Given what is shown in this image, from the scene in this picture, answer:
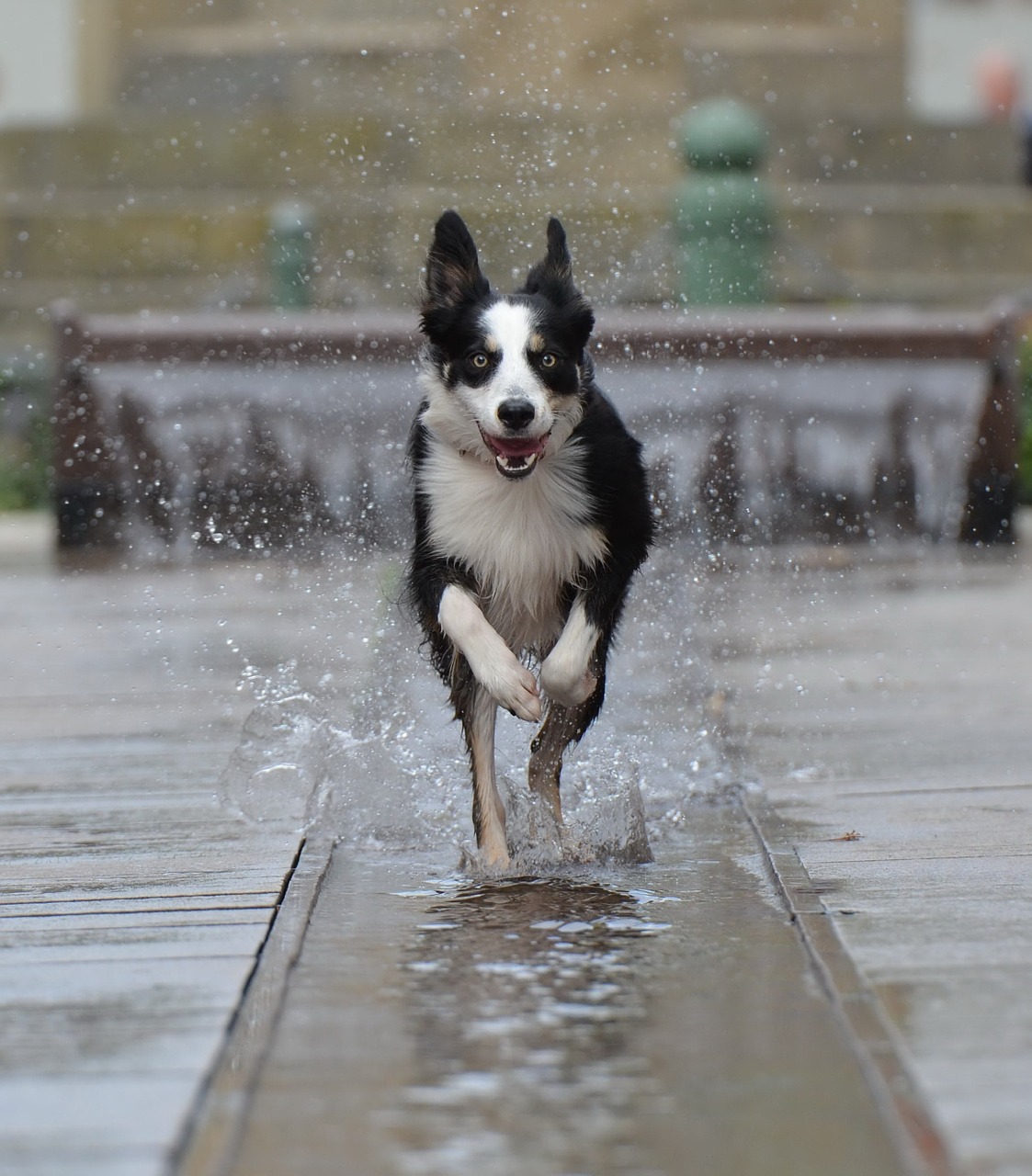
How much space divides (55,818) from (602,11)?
2066cm

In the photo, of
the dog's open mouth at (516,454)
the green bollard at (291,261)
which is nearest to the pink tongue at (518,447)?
the dog's open mouth at (516,454)

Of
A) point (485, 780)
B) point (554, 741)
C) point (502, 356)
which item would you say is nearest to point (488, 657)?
point (485, 780)

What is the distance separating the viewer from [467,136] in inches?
960

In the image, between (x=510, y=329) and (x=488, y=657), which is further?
(x=510, y=329)

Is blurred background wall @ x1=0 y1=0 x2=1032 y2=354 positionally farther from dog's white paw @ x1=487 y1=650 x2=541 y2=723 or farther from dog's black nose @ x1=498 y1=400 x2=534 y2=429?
dog's white paw @ x1=487 y1=650 x2=541 y2=723

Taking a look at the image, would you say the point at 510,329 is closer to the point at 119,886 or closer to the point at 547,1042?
the point at 119,886

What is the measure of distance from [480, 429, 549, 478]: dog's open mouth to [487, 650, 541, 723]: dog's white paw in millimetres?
470

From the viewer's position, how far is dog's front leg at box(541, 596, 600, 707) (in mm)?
5297

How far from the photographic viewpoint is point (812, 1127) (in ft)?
10.1

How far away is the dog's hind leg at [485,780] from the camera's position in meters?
5.30

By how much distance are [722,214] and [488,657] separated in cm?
1296

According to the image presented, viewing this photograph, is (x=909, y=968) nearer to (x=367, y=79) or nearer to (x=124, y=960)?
(x=124, y=960)

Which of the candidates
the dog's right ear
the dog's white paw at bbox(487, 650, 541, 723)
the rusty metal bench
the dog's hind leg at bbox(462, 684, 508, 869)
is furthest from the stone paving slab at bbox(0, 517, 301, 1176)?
the rusty metal bench

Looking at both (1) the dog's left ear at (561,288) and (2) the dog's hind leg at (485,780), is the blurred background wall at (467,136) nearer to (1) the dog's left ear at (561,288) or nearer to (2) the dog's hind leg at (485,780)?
(1) the dog's left ear at (561,288)
